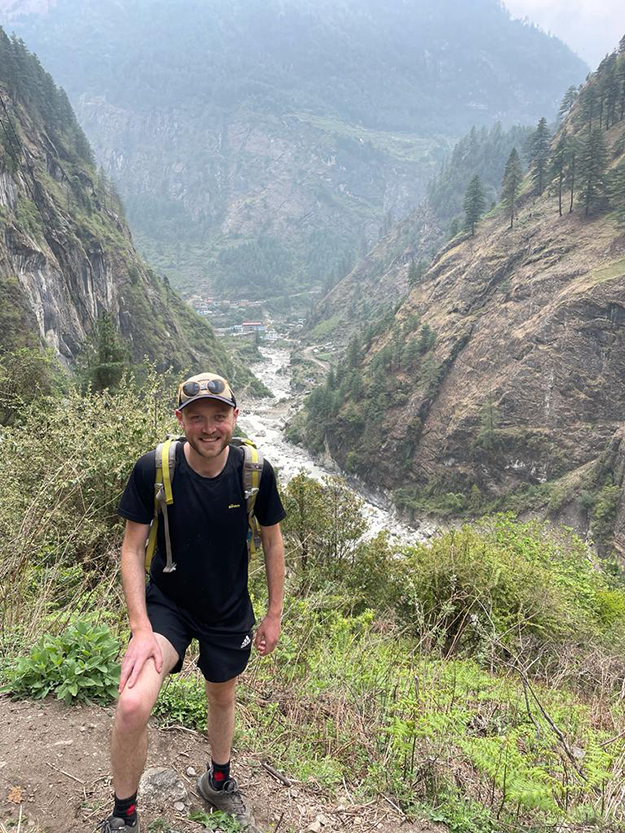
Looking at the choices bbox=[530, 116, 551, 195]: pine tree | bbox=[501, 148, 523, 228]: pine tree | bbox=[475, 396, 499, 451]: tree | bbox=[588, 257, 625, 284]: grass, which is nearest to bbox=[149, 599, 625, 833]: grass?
bbox=[475, 396, 499, 451]: tree

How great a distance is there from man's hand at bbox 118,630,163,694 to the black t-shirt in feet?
1.10

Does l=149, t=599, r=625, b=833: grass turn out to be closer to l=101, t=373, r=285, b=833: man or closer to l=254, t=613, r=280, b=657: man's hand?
l=101, t=373, r=285, b=833: man

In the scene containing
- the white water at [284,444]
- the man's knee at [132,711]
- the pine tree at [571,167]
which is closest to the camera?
the man's knee at [132,711]

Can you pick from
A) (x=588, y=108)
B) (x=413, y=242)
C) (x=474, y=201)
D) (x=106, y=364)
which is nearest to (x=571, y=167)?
(x=474, y=201)

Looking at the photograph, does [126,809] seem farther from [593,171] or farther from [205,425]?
[593,171]

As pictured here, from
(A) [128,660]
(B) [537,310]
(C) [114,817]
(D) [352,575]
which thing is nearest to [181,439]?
(A) [128,660]

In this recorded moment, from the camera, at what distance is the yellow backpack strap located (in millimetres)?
2400

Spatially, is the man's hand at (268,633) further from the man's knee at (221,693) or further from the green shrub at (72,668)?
the green shrub at (72,668)

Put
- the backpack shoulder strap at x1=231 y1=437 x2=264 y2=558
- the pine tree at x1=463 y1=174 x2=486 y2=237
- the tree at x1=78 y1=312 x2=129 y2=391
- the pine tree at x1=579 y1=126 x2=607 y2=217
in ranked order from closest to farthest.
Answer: the backpack shoulder strap at x1=231 y1=437 x2=264 y2=558
the tree at x1=78 y1=312 x2=129 y2=391
the pine tree at x1=579 y1=126 x2=607 y2=217
the pine tree at x1=463 y1=174 x2=486 y2=237

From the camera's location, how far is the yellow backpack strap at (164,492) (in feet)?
7.88

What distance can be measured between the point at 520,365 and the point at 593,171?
21839 millimetres

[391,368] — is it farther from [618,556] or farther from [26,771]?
[26,771]

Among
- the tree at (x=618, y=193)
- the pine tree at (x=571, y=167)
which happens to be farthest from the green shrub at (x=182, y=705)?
the pine tree at (x=571, y=167)

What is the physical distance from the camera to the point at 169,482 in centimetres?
241
